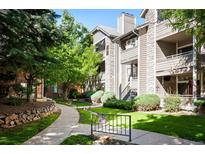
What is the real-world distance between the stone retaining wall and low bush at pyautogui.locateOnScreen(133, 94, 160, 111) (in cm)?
400

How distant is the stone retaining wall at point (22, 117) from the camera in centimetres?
813

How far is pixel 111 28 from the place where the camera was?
19906 millimetres

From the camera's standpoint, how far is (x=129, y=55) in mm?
17391

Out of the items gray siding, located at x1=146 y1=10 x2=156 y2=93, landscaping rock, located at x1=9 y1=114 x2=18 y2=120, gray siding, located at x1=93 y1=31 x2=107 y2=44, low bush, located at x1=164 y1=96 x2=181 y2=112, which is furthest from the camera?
gray siding, located at x1=93 y1=31 x2=107 y2=44

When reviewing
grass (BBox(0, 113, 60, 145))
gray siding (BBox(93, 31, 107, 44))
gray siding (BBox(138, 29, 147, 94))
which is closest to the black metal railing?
grass (BBox(0, 113, 60, 145))

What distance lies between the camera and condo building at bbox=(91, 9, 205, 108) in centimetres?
1230

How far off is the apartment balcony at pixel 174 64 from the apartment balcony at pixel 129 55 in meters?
2.52

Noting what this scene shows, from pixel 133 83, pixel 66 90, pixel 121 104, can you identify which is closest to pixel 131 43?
pixel 133 83

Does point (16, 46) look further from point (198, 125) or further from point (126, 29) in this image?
point (126, 29)

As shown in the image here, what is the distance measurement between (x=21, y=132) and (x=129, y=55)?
11.0 m

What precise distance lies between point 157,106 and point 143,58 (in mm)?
3573

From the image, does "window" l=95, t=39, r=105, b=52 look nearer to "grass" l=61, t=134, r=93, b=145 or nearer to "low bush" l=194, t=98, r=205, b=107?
"low bush" l=194, t=98, r=205, b=107

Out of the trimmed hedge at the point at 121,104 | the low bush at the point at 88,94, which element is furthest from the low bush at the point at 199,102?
the low bush at the point at 88,94
